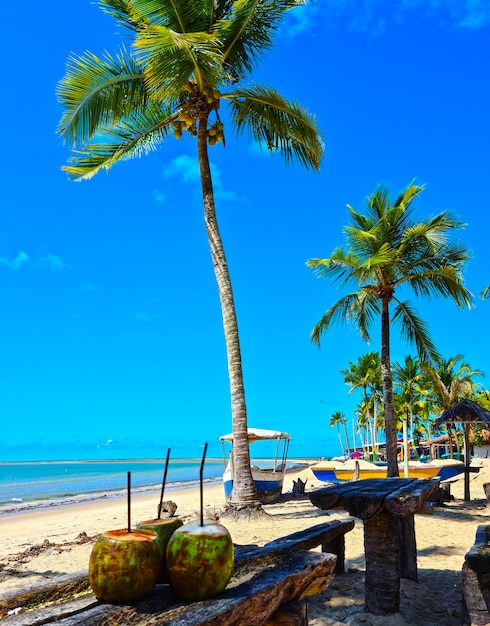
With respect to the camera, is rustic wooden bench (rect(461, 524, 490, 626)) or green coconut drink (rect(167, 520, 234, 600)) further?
rustic wooden bench (rect(461, 524, 490, 626))

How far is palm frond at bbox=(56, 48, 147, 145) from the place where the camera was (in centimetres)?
1043

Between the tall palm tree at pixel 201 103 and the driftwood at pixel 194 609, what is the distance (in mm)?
7940

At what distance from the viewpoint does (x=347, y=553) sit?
22.4 feet

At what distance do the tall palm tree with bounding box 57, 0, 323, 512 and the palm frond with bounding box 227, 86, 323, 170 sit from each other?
0.02m

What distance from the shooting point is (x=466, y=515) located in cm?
1073

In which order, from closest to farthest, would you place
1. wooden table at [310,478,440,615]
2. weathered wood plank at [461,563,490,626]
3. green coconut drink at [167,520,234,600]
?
1. green coconut drink at [167,520,234,600]
2. weathered wood plank at [461,563,490,626]
3. wooden table at [310,478,440,615]

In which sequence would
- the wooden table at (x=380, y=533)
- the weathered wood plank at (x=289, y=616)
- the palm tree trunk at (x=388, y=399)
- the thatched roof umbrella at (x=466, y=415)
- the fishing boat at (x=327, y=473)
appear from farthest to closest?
the fishing boat at (x=327, y=473) → the thatched roof umbrella at (x=466, y=415) → the palm tree trunk at (x=388, y=399) → the wooden table at (x=380, y=533) → the weathered wood plank at (x=289, y=616)

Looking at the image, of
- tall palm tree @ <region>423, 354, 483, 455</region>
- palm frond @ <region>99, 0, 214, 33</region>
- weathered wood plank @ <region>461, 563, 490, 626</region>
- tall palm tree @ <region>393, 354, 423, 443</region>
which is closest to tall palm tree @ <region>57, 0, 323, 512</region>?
palm frond @ <region>99, 0, 214, 33</region>

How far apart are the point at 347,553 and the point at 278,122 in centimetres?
887

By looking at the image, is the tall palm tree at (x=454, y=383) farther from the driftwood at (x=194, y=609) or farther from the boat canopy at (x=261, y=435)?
the driftwood at (x=194, y=609)

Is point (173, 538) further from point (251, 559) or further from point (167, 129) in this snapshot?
point (167, 129)

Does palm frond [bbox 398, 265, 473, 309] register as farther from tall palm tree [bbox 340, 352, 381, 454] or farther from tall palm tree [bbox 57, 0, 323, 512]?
tall palm tree [bbox 340, 352, 381, 454]

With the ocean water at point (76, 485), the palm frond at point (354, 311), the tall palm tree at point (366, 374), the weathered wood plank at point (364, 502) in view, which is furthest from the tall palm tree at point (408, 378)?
the weathered wood plank at point (364, 502)

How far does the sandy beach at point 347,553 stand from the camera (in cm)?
433
